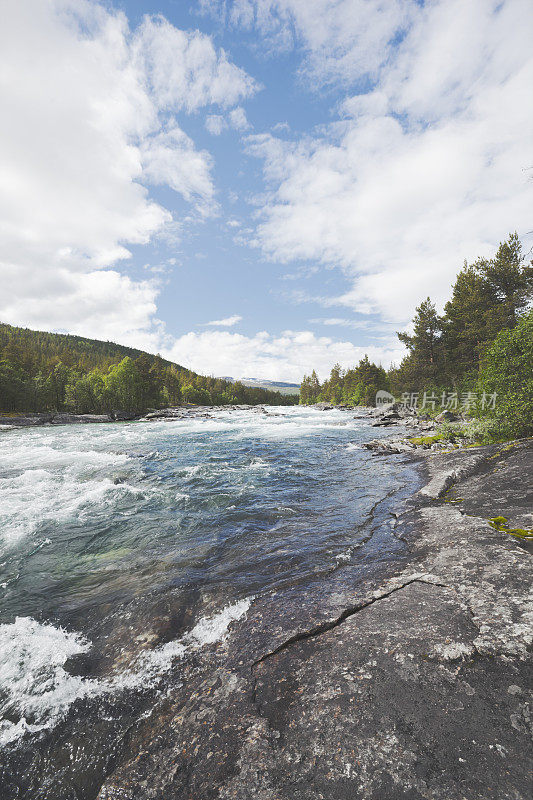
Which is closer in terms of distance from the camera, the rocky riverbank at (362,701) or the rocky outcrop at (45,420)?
the rocky riverbank at (362,701)

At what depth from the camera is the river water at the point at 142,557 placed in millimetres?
4633

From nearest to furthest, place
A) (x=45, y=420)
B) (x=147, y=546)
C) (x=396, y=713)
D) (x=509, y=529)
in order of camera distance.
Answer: (x=396, y=713) < (x=509, y=529) < (x=147, y=546) < (x=45, y=420)

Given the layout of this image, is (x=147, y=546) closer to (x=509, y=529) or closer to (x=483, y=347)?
(x=509, y=529)

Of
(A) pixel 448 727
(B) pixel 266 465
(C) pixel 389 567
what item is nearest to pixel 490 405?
(B) pixel 266 465

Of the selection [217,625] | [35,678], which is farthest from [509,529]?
[35,678]

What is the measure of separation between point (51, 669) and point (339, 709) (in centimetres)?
449

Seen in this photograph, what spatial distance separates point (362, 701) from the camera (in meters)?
3.41

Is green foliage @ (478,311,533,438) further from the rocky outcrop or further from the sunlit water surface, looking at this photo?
the rocky outcrop

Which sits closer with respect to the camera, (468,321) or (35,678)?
(35,678)

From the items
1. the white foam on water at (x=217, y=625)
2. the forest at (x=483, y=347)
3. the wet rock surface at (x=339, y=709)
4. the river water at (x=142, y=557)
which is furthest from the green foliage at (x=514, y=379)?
the white foam on water at (x=217, y=625)

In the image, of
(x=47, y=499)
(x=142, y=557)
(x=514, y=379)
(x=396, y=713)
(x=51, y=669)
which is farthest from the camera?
(x=514, y=379)

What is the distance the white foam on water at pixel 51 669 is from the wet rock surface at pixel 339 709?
0.76 ft

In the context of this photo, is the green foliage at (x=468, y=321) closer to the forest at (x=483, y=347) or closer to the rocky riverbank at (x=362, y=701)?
the forest at (x=483, y=347)

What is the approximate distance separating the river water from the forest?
616 cm
